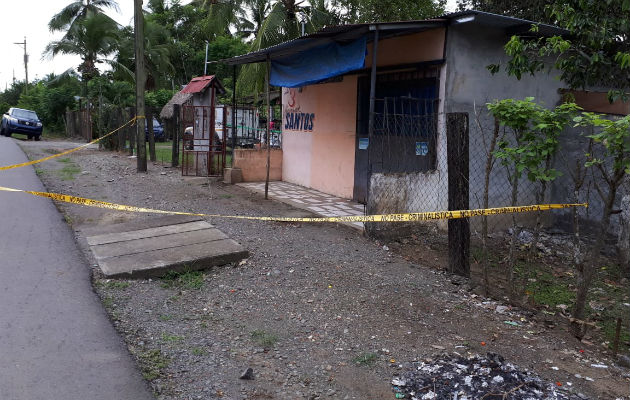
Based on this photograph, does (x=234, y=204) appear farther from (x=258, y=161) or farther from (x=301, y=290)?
(x=301, y=290)

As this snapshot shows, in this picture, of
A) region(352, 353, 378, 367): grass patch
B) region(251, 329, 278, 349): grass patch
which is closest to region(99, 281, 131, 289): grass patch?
region(251, 329, 278, 349): grass patch

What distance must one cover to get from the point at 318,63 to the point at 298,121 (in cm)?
303

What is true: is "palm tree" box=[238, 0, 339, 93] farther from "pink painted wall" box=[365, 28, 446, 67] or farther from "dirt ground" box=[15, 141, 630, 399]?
"dirt ground" box=[15, 141, 630, 399]

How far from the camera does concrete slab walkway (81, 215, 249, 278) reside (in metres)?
5.18

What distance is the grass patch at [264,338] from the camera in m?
3.75

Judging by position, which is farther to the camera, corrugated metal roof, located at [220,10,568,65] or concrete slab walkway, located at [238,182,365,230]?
concrete slab walkway, located at [238,182,365,230]

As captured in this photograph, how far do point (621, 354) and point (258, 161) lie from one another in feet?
28.5

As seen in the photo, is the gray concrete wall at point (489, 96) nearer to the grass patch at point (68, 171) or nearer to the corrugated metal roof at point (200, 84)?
the corrugated metal roof at point (200, 84)

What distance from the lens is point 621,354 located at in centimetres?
405

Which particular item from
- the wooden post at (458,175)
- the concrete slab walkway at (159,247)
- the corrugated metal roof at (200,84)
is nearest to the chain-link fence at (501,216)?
the wooden post at (458,175)

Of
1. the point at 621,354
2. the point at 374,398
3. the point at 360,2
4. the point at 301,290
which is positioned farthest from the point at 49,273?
the point at 360,2

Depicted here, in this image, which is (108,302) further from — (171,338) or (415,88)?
(415,88)

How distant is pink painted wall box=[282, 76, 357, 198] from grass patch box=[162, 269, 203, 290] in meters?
4.80

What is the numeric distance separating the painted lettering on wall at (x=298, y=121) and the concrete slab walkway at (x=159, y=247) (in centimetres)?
449
